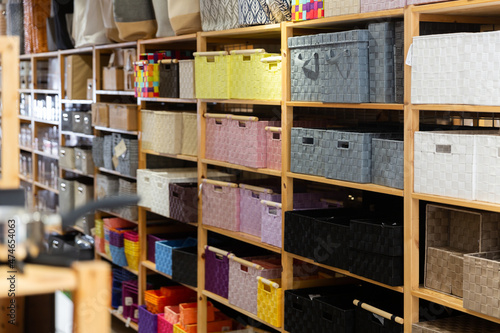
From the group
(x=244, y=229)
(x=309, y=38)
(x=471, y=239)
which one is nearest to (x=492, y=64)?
(x=471, y=239)

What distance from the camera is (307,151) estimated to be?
3.62 metres

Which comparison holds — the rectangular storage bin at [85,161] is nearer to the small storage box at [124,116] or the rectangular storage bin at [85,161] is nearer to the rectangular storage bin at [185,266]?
the small storage box at [124,116]

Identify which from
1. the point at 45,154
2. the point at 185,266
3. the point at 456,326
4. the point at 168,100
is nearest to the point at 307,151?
the point at 456,326

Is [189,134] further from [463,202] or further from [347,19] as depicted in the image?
[463,202]

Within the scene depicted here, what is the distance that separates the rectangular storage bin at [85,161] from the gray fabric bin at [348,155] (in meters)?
3.33

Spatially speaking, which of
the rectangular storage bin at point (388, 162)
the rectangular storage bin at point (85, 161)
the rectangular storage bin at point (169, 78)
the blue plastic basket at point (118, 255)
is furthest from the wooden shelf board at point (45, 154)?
the rectangular storage bin at point (388, 162)

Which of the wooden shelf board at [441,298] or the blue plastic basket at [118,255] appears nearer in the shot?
the wooden shelf board at [441,298]

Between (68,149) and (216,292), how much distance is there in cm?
283

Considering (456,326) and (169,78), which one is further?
(169,78)

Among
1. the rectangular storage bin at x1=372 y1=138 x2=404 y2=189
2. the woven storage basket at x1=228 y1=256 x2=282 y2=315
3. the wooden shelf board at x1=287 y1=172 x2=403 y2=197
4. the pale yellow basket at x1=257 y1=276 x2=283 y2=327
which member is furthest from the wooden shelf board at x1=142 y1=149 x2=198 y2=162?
the rectangular storage bin at x1=372 y1=138 x2=404 y2=189

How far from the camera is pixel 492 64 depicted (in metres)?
2.65

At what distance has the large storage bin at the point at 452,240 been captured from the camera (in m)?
2.92

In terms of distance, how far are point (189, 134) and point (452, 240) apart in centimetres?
216

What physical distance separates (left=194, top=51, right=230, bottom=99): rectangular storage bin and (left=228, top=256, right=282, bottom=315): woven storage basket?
0.99 metres
